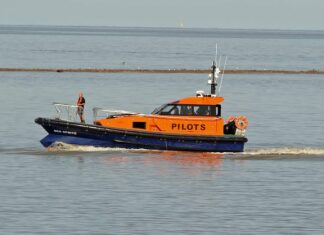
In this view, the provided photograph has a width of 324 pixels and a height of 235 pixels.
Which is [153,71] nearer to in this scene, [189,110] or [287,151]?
[287,151]

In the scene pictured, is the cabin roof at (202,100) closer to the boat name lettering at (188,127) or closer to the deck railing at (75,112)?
the boat name lettering at (188,127)

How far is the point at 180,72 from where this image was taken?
11812 centimetres

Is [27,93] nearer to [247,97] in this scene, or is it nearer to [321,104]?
[247,97]

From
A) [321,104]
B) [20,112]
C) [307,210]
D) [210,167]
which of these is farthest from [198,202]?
[321,104]

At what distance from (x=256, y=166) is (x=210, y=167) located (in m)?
2.13

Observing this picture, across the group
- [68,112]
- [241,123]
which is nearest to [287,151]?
[241,123]

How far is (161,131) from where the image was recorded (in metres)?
44.5

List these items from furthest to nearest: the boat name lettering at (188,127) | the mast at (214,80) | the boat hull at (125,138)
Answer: the mast at (214,80)
the boat name lettering at (188,127)
the boat hull at (125,138)

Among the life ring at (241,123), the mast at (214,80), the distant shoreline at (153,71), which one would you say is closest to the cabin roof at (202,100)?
the mast at (214,80)

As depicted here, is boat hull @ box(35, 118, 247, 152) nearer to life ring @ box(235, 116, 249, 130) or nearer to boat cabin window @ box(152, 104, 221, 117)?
life ring @ box(235, 116, 249, 130)

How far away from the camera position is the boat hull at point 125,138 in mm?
44094

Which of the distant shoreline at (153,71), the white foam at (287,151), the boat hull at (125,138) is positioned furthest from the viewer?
the distant shoreline at (153,71)


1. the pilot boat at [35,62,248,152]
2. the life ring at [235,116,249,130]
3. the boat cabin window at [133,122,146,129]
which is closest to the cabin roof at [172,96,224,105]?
the pilot boat at [35,62,248,152]

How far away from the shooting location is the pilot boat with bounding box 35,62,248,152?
44188mm
